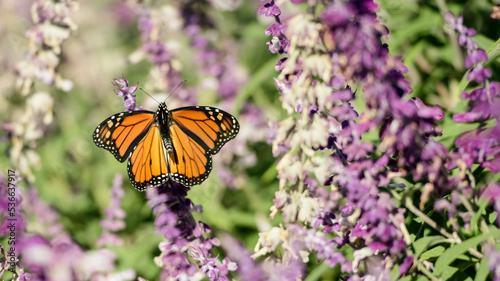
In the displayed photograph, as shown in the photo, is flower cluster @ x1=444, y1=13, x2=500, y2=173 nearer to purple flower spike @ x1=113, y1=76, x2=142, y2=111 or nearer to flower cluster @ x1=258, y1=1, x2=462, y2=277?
flower cluster @ x1=258, y1=1, x2=462, y2=277

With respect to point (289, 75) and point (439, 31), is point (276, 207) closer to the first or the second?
point (289, 75)

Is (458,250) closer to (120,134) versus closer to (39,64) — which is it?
(120,134)

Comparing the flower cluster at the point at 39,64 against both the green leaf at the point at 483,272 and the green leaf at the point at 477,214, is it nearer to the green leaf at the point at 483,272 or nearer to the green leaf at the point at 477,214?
the green leaf at the point at 477,214

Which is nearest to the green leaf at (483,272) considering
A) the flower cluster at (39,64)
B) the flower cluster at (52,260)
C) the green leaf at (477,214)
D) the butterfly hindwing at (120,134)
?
the green leaf at (477,214)

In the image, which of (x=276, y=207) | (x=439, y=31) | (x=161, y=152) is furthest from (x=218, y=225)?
(x=439, y=31)

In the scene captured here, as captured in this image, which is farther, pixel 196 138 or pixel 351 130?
pixel 196 138

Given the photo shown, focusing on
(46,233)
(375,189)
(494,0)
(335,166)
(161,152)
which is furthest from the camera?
(46,233)

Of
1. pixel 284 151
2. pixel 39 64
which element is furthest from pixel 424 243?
pixel 39 64
